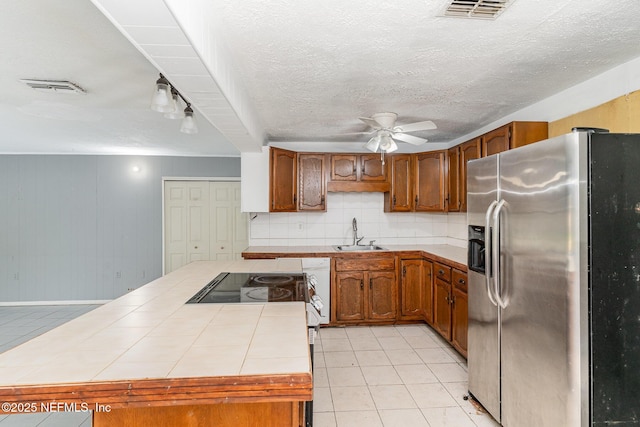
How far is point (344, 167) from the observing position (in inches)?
169

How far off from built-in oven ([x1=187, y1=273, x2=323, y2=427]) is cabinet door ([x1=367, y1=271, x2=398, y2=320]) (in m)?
1.74

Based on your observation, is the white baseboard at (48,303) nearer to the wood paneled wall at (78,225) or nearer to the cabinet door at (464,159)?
the wood paneled wall at (78,225)

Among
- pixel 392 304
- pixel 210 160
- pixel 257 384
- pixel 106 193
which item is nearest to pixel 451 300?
pixel 392 304

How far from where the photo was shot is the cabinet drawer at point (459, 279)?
3002mm

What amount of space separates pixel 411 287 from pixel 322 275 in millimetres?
1045

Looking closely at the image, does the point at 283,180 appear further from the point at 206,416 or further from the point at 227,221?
the point at 206,416

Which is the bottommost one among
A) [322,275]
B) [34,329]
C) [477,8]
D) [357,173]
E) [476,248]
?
[34,329]

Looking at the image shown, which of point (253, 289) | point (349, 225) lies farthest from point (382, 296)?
point (253, 289)

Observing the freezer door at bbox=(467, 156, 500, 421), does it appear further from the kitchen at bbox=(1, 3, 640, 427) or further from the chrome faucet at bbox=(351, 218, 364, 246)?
the kitchen at bbox=(1, 3, 640, 427)

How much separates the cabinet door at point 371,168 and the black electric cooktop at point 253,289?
214cm

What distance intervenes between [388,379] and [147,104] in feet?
10.0

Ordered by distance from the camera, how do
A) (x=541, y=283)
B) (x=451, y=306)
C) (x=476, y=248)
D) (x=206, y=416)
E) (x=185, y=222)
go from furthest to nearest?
(x=185, y=222)
(x=451, y=306)
(x=476, y=248)
(x=541, y=283)
(x=206, y=416)

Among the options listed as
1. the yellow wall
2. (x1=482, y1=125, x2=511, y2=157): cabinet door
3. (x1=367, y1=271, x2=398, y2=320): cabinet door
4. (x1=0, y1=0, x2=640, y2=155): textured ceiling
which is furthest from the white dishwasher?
the yellow wall

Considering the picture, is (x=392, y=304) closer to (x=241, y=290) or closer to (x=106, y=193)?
(x=241, y=290)
